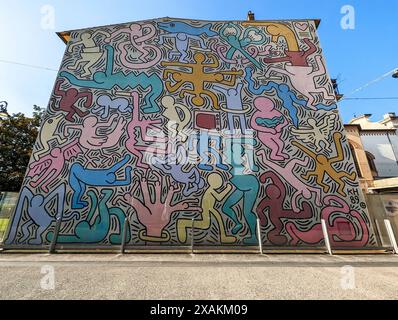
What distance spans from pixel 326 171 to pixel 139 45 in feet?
36.2

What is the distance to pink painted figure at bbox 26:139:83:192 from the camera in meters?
8.91

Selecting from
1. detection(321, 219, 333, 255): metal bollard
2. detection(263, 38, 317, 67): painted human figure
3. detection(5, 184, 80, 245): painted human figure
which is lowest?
detection(321, 219, 333, 255): metal bollard

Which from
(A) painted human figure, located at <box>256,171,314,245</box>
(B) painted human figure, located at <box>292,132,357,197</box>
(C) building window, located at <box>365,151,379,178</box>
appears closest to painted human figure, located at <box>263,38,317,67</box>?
(B) painted human figure, located at <box>292,132,357,197</box>

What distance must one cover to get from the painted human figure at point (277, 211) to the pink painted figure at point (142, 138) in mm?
4616

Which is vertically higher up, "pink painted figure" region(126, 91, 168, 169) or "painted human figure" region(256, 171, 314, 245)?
"pink painted figure" region(126, 91, 168, 169)

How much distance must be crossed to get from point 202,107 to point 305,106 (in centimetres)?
496

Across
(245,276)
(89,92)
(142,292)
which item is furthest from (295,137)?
(89,92)

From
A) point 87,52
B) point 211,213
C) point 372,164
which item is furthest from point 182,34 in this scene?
point 372,164

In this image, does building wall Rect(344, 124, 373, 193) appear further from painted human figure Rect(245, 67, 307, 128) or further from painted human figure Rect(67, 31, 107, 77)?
painted human figure Rect(67, 31, 107, 77)

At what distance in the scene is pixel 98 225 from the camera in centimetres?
837

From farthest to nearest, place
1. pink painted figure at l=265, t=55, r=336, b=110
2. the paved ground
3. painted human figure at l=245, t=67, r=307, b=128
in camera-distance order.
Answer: pink painted figure at l=265, t=55, r=336, b=110, painted human figure at l=245, t=67, r=307, b=128, the paved ground

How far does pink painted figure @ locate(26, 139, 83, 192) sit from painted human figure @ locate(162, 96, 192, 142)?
4.00m

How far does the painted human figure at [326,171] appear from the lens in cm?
927
